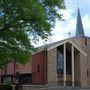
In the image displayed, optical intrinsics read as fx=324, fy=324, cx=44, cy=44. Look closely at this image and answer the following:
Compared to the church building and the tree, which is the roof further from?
the tree

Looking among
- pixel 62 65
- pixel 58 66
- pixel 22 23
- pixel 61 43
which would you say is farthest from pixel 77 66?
pixel 22 23

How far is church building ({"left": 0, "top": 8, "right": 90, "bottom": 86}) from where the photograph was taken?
54.1m

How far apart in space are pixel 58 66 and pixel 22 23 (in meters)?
33.4

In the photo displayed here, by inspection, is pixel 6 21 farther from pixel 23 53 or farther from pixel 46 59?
pixel 46 59

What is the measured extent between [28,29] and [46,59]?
29725mm

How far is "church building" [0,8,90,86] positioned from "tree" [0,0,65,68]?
25551 millimetres

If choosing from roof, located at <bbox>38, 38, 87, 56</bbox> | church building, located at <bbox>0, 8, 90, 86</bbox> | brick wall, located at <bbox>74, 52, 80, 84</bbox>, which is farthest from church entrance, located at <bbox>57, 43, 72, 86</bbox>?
brick wall, located at <bbox>74, 52, 80, 84</bbox>

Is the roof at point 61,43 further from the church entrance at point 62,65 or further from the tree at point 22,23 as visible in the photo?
the tree at point 22,23

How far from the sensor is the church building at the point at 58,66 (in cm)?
5406

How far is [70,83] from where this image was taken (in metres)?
57.6

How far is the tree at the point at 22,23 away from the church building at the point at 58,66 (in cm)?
2555

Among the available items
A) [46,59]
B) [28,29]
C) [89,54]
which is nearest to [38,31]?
[28,29]

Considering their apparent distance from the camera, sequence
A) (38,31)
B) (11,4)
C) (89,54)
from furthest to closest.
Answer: (89,54), (38,31), (11,4)

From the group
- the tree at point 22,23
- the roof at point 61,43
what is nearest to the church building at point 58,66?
the roof at point 61,43
